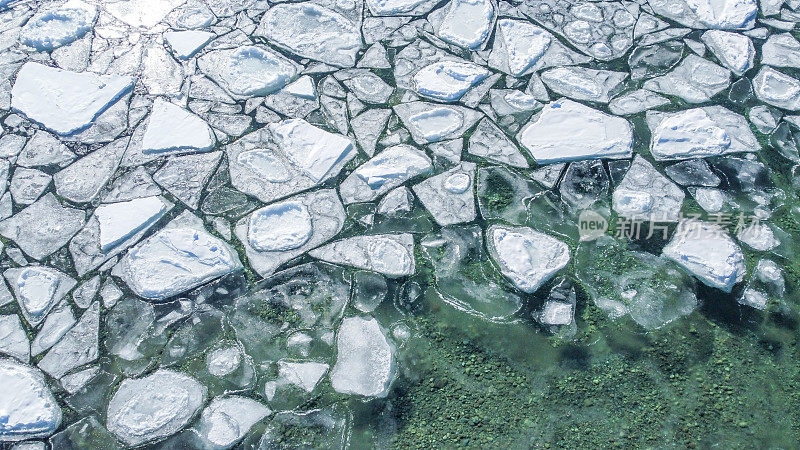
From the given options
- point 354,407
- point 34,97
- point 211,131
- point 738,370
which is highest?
point 34,97

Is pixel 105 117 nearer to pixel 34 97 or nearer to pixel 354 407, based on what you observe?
pixel 34 97

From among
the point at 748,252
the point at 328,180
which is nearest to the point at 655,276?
the point at 748,252

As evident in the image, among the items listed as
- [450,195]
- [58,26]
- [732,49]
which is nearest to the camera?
[450,195]

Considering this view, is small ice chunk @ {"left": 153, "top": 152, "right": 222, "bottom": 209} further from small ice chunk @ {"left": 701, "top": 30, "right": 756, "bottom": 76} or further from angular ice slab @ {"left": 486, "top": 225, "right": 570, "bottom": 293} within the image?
small ice chunk @ {"left": 701, "top": 30, "right": 756, "bottom": 76}

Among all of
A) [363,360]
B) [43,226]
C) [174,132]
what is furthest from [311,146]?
[43,226]

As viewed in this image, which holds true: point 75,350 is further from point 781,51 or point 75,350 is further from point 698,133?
point 781,51

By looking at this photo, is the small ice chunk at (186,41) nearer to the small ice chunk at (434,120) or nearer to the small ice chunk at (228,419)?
the small ice chunk at (434,120)
